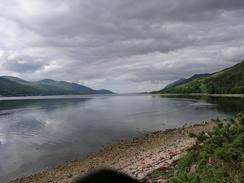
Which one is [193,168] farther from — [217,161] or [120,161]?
[120,161]

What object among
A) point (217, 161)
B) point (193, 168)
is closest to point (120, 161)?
point (193, 168)

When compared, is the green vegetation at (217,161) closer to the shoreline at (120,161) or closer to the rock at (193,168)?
the rock at (193,168)

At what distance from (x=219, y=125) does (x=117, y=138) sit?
29681 millimetres

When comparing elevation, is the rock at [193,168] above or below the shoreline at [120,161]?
above

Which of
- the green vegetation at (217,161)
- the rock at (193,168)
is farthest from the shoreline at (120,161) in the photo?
the rock at (193,168)

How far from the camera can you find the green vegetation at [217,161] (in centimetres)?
1108

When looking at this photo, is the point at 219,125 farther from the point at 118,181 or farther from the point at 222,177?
the point at 118,181

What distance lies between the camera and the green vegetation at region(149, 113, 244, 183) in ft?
36.3

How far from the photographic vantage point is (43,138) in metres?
49.8

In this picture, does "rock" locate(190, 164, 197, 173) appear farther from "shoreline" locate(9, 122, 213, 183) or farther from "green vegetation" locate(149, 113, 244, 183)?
"shoreline" locate(9, 122, 213, 183)

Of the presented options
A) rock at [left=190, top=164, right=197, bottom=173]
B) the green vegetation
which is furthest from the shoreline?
rock at [left=190, top=164, right=197, bottom=173]

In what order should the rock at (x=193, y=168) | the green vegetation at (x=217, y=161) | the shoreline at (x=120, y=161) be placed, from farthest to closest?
the shoreline at (x=120, y=161) < the rock at (x=193, y=168) < the green vegetation at (x=217, y=161)

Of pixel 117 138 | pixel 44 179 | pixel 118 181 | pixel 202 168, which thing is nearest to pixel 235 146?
pixel 202 168

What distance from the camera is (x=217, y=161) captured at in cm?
1244
